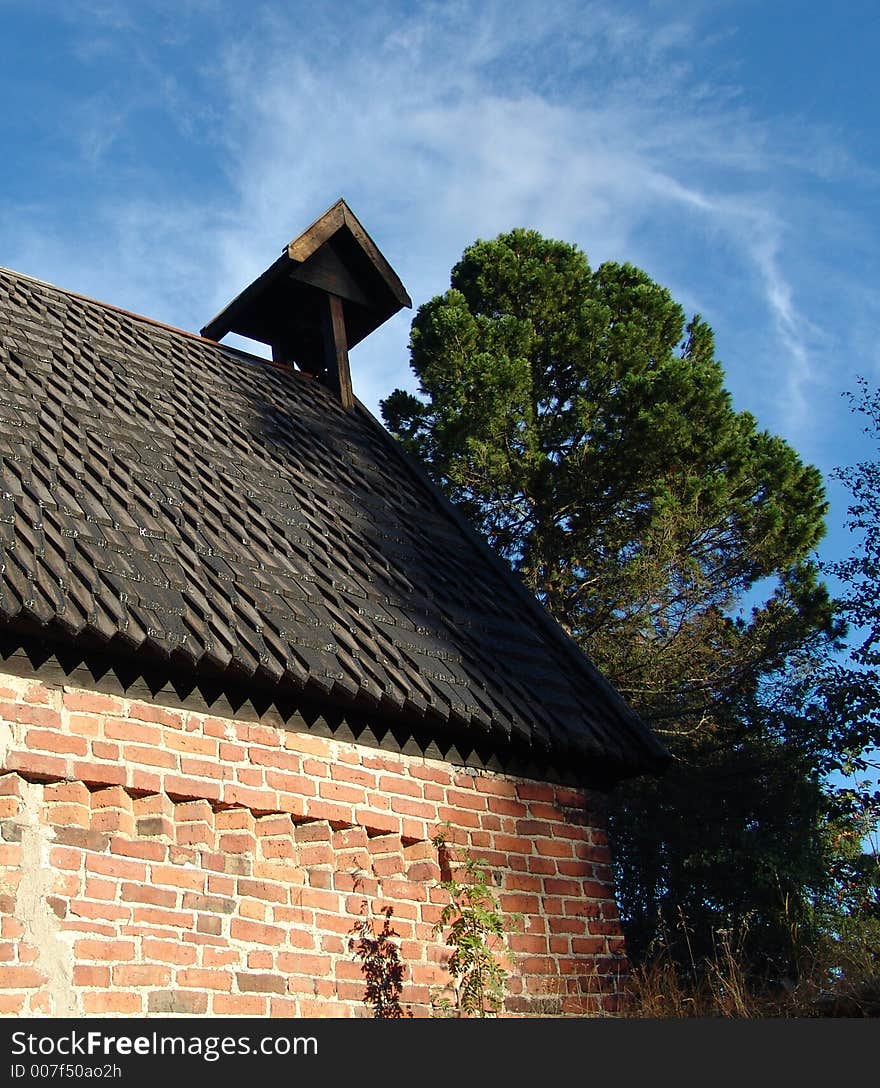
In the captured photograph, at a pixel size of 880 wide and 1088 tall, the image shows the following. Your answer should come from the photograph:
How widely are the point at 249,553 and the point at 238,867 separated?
1981 mm

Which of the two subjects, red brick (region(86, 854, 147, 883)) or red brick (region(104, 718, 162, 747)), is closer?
red brick (region(86, 854, 147, 883))

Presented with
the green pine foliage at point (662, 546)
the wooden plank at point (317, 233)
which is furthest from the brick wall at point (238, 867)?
the green pine foliage at point (662, 546)

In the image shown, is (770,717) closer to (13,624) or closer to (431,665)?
(431,665)

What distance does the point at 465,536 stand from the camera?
905 centimetres

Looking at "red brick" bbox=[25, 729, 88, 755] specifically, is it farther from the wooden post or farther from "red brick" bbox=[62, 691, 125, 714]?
the wooden post

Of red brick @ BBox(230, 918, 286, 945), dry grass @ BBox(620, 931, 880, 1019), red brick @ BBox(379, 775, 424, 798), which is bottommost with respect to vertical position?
dry grass @ BBox(620, 931, 880, 1019)

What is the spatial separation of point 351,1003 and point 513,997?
1017mm

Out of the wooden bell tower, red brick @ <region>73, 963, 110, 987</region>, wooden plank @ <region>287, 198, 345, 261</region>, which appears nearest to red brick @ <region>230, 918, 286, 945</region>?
red brick @ <region>73, 963, 110, 987</region>

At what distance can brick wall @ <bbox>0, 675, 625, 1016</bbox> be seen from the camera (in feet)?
15.7

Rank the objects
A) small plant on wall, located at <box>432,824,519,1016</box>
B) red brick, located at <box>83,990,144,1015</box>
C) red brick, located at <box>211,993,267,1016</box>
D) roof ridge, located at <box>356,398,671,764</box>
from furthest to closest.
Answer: roof ridge, located at <box>356,398,671,764</box>
small plant on wall, located at <box>432,824,519,1016</box>
red brick, located at <box>211,993,267,1016</box>
red brick, located at <box>83,990,144,1015</box>

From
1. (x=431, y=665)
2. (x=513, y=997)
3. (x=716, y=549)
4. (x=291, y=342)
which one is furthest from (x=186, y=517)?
(x=716, y=549)

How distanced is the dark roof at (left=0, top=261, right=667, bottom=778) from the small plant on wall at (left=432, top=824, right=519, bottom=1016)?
0.75 metres

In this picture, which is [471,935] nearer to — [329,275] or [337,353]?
[337,353]

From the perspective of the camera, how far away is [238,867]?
5.38 meters
